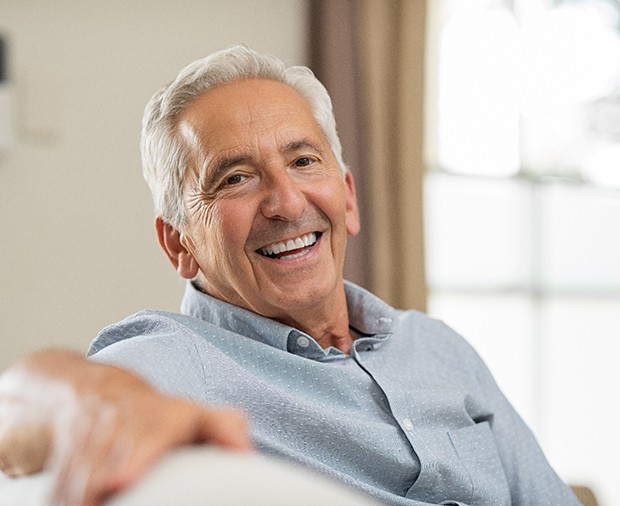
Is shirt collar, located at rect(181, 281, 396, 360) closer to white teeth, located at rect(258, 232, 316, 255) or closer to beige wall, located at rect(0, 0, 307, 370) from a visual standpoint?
→ white teeth, located at rect(258, 232, 316, 255)

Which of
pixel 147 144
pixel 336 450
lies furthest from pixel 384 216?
pixel 336 450

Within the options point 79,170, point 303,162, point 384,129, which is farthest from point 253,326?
point 384,129

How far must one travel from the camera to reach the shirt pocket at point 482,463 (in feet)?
5.80

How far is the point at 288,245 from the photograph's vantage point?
177cm

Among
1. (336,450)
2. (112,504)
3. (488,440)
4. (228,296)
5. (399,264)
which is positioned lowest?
(399,264)

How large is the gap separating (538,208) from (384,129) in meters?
0.87

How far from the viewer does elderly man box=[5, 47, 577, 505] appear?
157 cm

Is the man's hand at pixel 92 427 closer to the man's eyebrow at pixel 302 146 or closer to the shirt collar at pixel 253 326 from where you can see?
the shirt collar at pixel 253 326

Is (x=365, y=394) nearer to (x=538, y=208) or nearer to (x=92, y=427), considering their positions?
(x=92, y=427)

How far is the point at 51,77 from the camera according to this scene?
11.3 feet

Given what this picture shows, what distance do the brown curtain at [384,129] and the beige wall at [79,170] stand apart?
Result: 607 millimetres

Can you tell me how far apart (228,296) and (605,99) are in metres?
3.26

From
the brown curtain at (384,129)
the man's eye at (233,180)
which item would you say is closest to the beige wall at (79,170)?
the brown curtain at (384,129)

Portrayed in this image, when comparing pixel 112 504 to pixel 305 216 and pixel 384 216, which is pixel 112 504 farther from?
pixel 384 216
